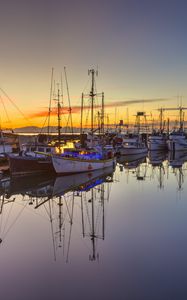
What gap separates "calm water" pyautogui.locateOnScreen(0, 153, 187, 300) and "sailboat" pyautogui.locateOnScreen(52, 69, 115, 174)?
649cm

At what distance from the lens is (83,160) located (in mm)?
28031

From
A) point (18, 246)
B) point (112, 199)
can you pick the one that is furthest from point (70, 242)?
point (112, 199)

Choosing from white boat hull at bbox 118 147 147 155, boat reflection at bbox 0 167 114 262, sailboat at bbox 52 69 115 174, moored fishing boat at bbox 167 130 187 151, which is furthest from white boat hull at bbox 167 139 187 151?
boat reflection at bbox 0 167 114 262

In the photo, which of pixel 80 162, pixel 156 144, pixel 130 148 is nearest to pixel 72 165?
Result: pixel 80 162

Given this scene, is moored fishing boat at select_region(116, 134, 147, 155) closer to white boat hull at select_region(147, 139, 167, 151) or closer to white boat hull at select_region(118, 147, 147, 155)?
white boat hull at select_region(118, 147, 147, 155)

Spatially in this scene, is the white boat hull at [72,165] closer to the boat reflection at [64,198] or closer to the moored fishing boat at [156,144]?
the boat reflection at [64,198]

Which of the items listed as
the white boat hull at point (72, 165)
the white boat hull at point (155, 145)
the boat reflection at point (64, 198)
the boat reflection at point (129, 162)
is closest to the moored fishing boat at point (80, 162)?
the white boat hull at point (72, 165)

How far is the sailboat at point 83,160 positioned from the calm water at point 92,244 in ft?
21.3

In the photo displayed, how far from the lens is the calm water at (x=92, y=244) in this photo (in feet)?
23.9

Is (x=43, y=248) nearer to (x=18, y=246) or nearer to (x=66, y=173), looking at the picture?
(x=18, y=246)

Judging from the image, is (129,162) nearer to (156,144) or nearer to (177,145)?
(177,145)

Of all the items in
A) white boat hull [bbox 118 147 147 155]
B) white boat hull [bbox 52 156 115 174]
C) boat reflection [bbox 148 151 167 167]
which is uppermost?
white boat hull [bbox 52 156 115 174]

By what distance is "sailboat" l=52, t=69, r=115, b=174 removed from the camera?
26.6 m

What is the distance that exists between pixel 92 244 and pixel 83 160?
58.8ft
